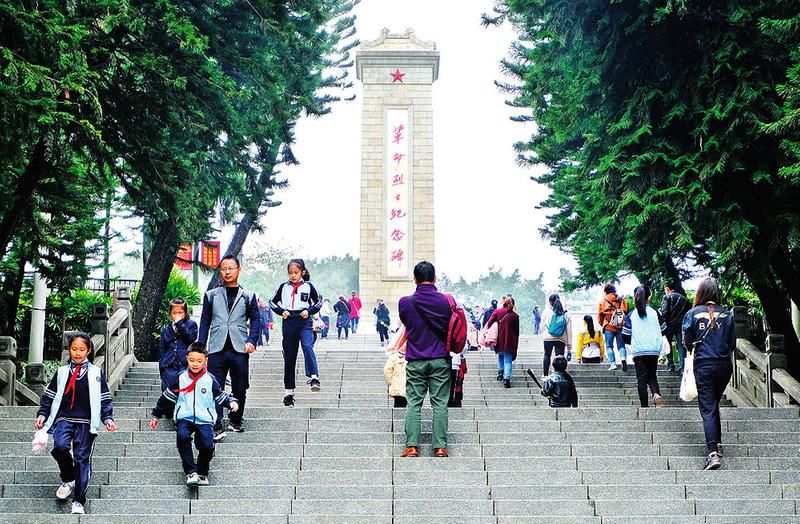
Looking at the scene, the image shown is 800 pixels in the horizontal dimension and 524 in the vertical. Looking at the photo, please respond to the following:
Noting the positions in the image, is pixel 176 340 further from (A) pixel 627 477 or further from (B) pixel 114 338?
(B) pixel 114 338

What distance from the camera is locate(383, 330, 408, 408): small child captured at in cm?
940

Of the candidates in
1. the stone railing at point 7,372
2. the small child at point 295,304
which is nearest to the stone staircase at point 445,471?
the small child at point 295,304

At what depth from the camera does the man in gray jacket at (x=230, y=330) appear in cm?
859

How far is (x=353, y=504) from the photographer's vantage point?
23.0 feet

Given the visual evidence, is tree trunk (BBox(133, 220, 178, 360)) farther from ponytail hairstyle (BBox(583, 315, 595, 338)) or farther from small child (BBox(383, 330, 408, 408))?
small child (BBox(383, 330, 408, 408))

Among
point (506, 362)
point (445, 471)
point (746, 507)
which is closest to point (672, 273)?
point (506, 362)

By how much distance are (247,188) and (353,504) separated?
44.4ft

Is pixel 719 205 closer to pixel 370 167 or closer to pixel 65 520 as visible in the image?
pixel 65 520

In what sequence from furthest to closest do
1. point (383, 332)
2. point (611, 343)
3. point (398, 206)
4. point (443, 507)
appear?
1. point (398, 206)
2. point (383, 332)
3. point (611, 343)
4. point (443, 507)

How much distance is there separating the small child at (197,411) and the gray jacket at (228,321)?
3.53 feet

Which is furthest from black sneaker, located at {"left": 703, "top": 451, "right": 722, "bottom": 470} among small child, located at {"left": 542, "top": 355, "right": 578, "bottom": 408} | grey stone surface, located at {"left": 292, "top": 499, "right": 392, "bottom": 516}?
grey stone surface, located at {"left": 292, "top": 499, "right": 392, "bottom": 516}

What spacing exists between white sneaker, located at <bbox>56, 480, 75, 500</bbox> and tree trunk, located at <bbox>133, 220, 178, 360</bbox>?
11633 millimetres

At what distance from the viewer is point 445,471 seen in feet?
25.2

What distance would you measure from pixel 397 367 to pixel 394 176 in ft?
71.6
